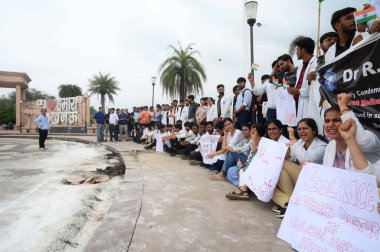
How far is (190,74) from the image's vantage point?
20.3 m

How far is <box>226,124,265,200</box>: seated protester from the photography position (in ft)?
11.2

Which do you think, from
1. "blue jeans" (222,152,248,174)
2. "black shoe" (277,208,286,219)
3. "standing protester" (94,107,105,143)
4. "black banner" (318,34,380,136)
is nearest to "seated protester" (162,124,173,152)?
"blue jeans" (222,152,248,174)

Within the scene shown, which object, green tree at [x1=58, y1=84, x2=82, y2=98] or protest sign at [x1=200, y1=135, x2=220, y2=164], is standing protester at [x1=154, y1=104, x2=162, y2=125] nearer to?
protest sign at [x1=200, y1=135, x2=220, y2=164]

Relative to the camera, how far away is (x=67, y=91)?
45.2 m

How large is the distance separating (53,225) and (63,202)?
3.05 feet

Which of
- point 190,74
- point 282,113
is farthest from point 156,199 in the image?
point 190,74

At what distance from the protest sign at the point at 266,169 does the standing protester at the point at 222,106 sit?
149 inches

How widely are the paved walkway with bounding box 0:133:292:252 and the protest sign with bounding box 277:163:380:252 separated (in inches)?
7.8

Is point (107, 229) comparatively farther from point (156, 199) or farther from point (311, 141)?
point (311, 141)

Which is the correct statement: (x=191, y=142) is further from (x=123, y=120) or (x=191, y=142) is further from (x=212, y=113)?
(x=123, y=120)

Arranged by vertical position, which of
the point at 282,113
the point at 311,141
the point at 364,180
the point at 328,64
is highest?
the point at 328,64

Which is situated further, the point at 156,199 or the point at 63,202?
the point at 63,202

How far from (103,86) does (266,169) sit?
3861 cm

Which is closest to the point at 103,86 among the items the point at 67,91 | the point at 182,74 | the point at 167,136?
the point at 67,91
